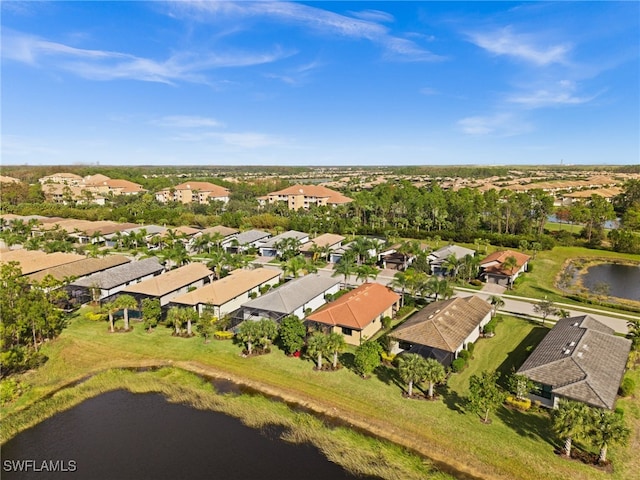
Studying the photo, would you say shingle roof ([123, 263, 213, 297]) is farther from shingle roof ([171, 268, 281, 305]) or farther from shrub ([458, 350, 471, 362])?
shrub ([458, 350, 471, 362])

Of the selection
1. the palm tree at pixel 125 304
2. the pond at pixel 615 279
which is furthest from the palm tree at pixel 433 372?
the pond at pixel 615 279

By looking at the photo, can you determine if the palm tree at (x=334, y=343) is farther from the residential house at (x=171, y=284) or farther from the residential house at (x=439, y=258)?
the residential house at (x=439, y=258)

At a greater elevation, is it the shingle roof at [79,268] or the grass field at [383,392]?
the shingle roof at [79,268]

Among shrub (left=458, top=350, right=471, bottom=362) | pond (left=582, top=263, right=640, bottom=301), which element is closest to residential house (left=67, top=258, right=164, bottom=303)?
shrub (left=458, top=350, right=471, bottom=362)

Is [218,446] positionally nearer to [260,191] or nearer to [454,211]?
[454,211]

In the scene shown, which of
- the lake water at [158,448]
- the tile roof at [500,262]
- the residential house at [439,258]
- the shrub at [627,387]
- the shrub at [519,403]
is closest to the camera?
the lake water at [158,448]

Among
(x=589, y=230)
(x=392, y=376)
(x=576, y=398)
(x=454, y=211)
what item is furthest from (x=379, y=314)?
(x=589, y=230)

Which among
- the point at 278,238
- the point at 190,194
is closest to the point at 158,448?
the point at 278,238

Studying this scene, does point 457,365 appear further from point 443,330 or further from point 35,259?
point 35,259
